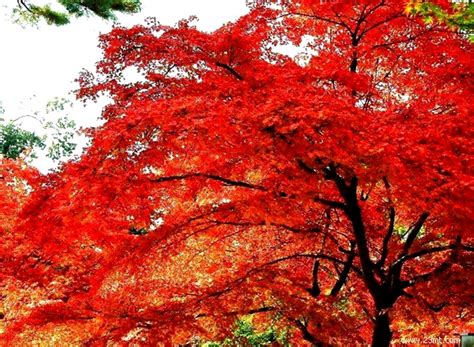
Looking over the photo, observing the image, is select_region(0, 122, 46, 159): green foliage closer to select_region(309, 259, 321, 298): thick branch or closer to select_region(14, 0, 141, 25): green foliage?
select_region(14, 0, 141, 25): green foliage

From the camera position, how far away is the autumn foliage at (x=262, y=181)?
530 cm

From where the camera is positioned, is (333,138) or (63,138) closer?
(333,138)

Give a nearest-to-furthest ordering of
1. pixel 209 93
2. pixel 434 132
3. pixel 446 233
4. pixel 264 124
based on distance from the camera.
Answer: pixel 264 124, pixel 434 132, pixel 209 93, pixel 446 233

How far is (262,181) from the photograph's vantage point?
689cm

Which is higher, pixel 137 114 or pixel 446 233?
pixel 446 233

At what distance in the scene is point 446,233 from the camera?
6766mm

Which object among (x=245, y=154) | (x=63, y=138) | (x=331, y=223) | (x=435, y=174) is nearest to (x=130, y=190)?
(x=245, y=154)

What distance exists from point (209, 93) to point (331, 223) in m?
3.55

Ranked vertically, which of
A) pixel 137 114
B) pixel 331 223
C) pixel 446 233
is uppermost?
pixel 331 223

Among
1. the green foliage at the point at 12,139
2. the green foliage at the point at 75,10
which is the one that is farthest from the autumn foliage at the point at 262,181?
the green foliage at the point at 12,139

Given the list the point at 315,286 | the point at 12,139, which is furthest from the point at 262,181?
the point at 12,139

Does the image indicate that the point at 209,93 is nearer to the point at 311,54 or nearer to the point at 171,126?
the point at 171,126

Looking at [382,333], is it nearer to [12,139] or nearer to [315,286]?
[315,286]

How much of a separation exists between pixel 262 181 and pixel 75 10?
5.81 metres
